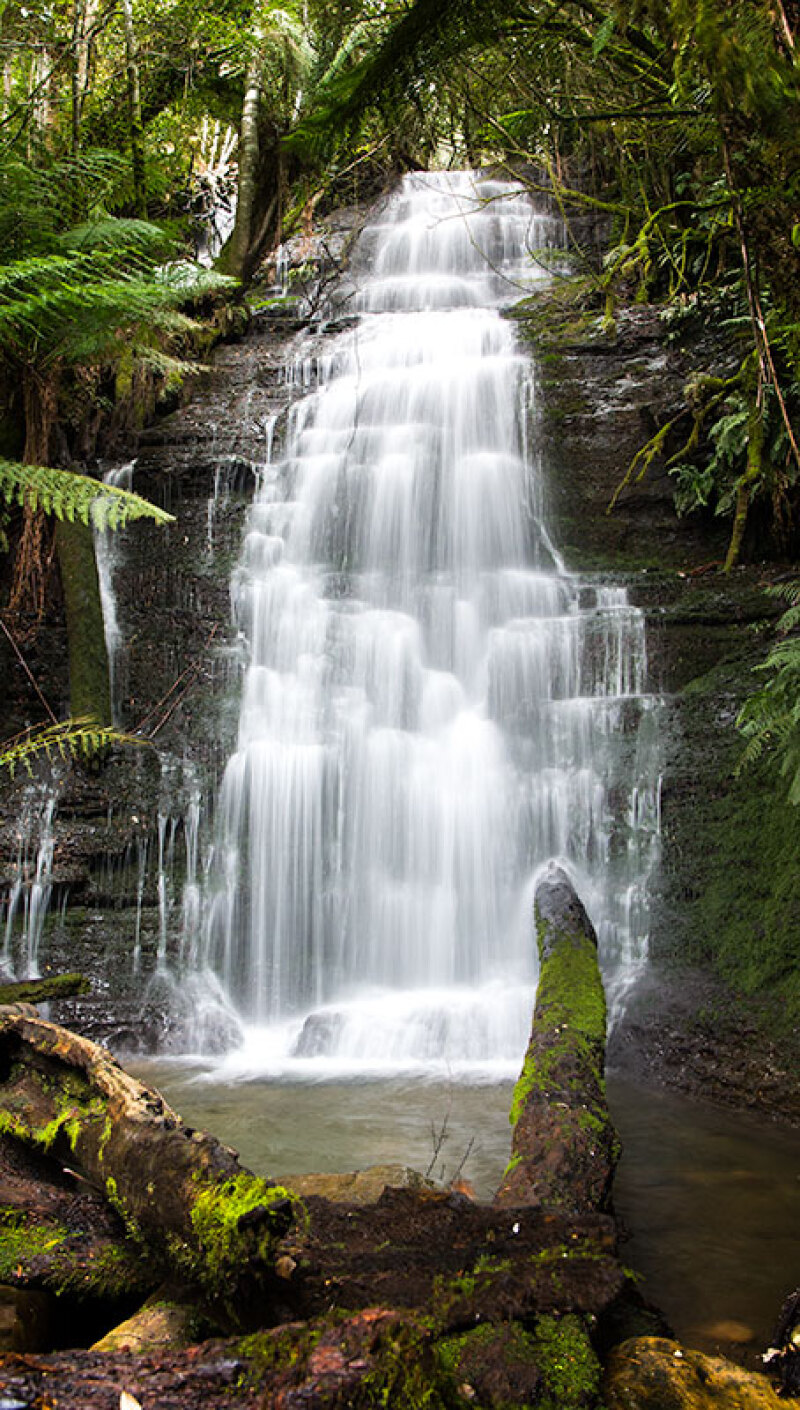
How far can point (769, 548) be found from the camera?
26.6 ft

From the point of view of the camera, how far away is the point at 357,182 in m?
15.2

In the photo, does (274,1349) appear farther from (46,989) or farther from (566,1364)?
(46,989)

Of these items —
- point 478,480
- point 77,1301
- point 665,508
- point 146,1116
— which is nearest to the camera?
point 77,1301

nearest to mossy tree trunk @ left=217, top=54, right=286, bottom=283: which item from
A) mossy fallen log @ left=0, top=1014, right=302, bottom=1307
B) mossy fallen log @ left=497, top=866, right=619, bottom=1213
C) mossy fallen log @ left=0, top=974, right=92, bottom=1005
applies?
mossy fallen log @ left=0, top=974, right=92, bottom=1005

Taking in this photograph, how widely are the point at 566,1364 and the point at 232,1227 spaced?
74cm

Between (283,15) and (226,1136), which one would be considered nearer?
(226,1136)

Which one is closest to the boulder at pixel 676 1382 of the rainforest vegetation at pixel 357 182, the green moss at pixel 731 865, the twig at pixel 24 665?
the rainforest vegetation at pixel 357 182

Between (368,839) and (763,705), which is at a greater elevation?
(763,705)

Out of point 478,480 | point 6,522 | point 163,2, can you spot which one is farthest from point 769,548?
point 163,2

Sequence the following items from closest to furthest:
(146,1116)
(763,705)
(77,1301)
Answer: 1. (77,1301)
2. (146,1116)
3. (763,705)

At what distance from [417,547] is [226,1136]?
251 inches

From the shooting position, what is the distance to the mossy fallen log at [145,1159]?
1.95 m

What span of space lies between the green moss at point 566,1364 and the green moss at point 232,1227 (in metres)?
0.58

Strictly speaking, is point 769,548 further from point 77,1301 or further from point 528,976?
point 77,1301
